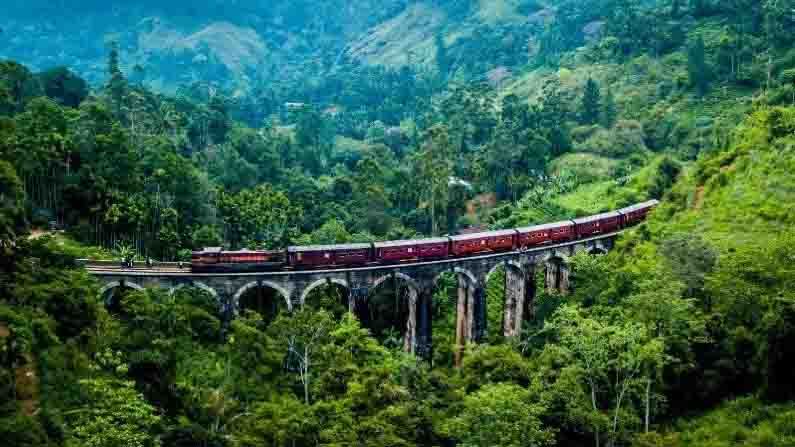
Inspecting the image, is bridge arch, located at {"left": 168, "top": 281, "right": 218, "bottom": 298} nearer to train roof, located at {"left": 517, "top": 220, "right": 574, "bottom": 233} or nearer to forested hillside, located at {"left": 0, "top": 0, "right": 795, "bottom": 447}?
forested hillside, located at {"left": 0, "top": 0, "right": 795, "bottom": 447}

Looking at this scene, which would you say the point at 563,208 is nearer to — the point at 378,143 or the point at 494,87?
the point at 378,143

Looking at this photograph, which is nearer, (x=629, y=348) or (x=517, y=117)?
(x=629, y=348)

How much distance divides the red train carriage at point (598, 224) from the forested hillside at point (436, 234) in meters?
3.39

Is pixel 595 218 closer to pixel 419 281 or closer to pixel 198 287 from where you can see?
pixel 419 281

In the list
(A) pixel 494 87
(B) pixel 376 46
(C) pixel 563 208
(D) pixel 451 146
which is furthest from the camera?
(B) pixel 376 46

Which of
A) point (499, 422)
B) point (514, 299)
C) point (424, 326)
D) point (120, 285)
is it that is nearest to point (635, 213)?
point (514, 299)

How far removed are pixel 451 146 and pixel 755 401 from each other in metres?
51.8

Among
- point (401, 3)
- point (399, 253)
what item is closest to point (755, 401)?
point (399, 253)

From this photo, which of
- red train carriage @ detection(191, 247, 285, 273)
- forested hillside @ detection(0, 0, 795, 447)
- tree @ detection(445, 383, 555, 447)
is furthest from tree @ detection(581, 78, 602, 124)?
tree @ detection(445, 383, 555, 447)

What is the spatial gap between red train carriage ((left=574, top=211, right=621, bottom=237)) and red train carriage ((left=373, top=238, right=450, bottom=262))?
8966mm

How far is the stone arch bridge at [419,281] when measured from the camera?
3962 centimetres

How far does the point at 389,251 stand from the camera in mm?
41969

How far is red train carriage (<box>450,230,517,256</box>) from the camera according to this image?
142 ft

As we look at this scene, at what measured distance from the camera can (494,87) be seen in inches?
4594
